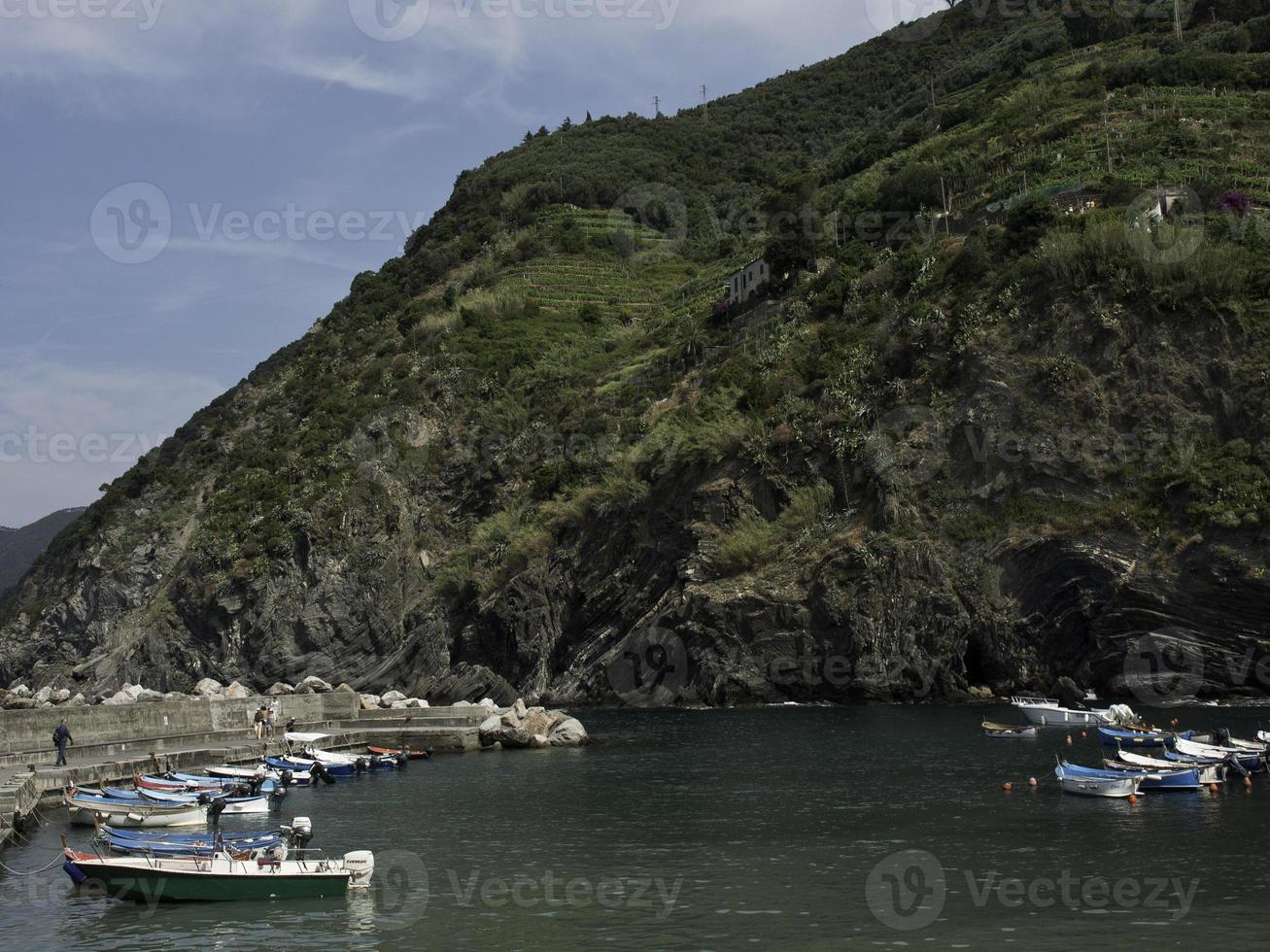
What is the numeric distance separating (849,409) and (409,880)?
53505 millimetres

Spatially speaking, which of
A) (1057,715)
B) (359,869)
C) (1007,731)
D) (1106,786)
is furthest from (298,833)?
(1057,715)

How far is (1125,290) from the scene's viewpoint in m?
67.1

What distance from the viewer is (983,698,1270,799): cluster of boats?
113 feet

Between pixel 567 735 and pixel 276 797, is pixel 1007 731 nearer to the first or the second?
pixel 567 735

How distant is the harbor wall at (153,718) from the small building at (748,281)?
181 ft

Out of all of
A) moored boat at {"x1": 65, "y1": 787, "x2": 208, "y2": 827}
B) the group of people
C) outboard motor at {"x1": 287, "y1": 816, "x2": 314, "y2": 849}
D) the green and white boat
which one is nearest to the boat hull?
the green and white boat

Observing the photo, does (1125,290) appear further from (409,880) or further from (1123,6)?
(1123,6)

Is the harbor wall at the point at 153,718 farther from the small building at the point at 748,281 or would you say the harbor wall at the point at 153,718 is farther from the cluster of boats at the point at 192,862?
the small building at the point at 748,281

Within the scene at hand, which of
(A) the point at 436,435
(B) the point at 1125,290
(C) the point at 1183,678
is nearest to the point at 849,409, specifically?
(B) the point at 1125,290

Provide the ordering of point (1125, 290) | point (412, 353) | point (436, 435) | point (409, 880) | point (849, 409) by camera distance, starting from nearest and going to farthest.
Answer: point (409, 880) < point (1125, 290) < point (849, 409) < point (436, 435) < point (412, 353)

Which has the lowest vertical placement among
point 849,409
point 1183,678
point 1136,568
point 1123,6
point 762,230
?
point 1183,678

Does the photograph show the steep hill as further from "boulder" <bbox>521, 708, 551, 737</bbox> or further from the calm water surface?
the calm water surface

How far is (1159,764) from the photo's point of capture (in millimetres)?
35719

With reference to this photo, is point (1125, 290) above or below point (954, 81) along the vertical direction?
below
